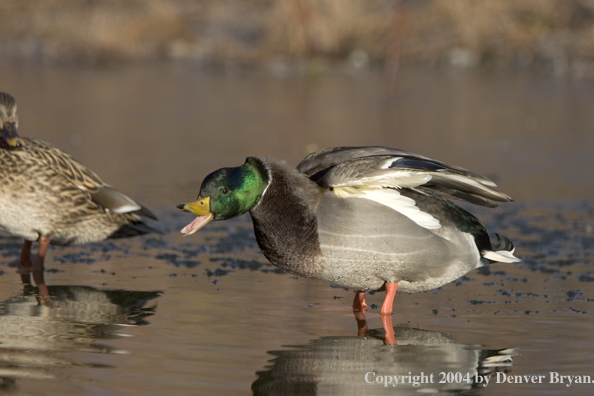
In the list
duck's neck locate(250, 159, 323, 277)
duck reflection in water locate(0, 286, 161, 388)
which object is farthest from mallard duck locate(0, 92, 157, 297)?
duck's neck locate(250, 159, 323, 277)

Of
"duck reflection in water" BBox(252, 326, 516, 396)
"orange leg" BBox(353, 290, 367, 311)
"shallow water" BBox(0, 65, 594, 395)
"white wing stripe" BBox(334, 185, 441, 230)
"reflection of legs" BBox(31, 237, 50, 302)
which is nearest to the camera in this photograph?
"duck reflection in water" BBox(252, 326, 516, 396)

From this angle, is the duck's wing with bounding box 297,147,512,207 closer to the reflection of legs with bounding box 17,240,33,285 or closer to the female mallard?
the female mallard

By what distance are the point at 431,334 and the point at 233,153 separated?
5.72 metres

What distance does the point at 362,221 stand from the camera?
4586 millimetres

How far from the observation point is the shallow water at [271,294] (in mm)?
4004

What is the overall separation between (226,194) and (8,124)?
2.32m

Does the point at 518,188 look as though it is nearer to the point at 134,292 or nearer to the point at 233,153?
the point at 233,153

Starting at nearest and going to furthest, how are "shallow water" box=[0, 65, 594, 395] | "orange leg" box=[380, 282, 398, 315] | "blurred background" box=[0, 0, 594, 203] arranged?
"shallow water" box=[0, 65, 594, 395] → "orange leg" box=[380, 282, 398, 315] → "blurred background" box=[0, 0, 594, 203]

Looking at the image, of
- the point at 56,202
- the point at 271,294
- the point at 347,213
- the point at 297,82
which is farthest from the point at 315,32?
the point at 347,213

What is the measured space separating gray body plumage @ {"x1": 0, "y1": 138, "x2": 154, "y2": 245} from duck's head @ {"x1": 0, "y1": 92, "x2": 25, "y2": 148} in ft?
0.17

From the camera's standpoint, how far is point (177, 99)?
13.6 m

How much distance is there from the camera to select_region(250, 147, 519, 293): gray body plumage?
4562 millimetres

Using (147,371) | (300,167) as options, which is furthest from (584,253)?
(147,371)

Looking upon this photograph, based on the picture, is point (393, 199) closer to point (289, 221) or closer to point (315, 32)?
point (289, 221)
